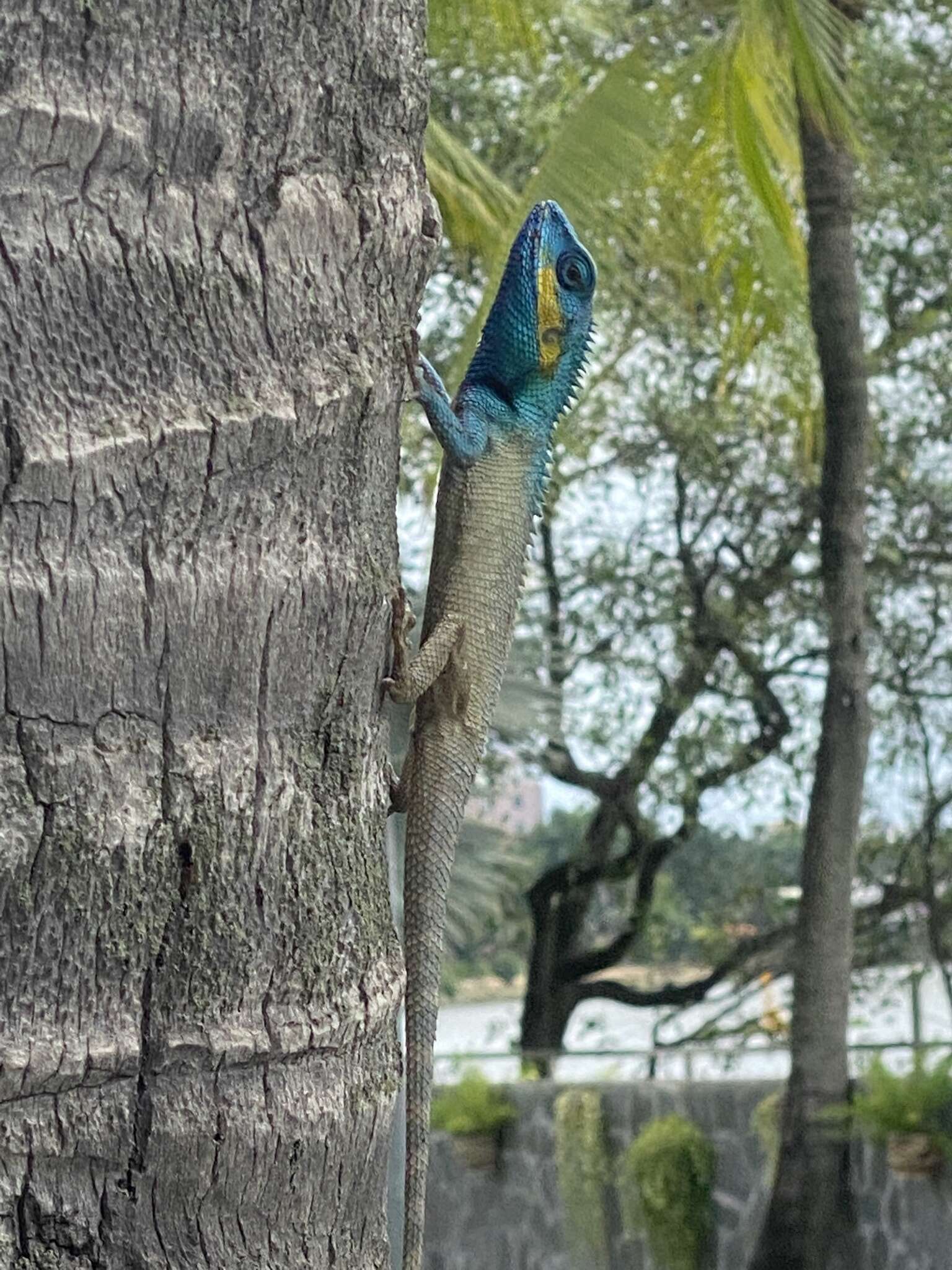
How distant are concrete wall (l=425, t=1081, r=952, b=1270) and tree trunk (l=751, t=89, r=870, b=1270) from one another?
233 mm

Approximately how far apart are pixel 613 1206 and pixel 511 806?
506 centimetres

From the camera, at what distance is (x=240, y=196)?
159 centimetres

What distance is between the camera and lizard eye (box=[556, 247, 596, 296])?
2.73 metres

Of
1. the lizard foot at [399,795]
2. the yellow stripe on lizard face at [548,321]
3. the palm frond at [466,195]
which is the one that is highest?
the palm frond at [466,195]

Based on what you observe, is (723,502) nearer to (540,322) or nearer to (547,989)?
(547,989)

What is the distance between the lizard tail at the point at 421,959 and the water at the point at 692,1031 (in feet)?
20.6

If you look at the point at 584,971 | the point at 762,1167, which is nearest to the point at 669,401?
the point at 584,971

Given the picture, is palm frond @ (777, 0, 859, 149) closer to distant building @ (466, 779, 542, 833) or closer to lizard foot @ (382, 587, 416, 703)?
lizard foot @ (382, 587, 416, 703)

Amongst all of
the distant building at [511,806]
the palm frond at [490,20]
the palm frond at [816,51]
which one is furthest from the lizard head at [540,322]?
the distant building at [511,806]

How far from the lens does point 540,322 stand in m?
2.74

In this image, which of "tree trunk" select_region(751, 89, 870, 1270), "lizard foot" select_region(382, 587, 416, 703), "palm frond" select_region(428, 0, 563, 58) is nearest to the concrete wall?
"tree trunk" select_region(751, 89, 870, 1270)

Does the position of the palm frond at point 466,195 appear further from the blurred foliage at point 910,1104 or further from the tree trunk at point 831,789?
the blurred foliage at point 910,1104

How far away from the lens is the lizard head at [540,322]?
271 centimetres

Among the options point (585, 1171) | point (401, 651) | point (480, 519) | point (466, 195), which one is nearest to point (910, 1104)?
point (585, 1171)
